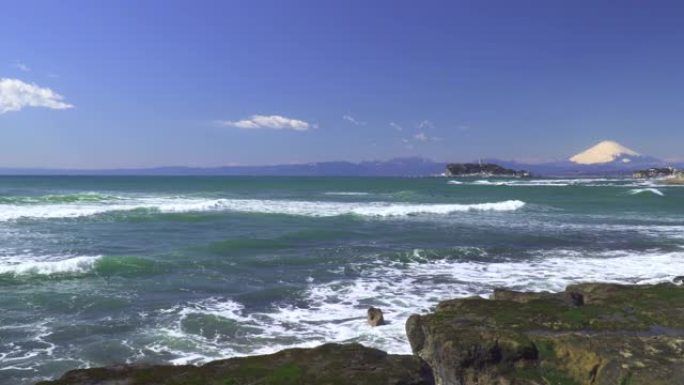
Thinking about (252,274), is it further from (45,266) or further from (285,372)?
(285,372)

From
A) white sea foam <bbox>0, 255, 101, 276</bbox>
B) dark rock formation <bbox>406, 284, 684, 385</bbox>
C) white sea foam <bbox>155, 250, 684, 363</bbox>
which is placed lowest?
white sea foam <bbox>155, 250, 684, 363</bbox>

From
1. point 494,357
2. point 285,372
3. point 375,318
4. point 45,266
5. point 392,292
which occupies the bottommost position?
point 392,292

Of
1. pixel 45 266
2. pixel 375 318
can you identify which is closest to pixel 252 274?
pixel 375 318

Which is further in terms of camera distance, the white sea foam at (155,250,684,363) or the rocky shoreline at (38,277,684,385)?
the white sea foam at (155,250,684,363)

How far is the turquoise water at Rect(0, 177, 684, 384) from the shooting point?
10.8m

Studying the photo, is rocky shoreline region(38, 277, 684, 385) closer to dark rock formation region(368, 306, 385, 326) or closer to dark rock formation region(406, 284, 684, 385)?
dark rock formation region(406, 284, 684, 385)

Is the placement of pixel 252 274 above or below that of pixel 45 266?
below

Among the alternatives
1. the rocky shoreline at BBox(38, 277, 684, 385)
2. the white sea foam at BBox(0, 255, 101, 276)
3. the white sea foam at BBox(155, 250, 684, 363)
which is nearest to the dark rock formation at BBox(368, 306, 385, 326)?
the white sea foam at BBox(155, 250, 684, 363)

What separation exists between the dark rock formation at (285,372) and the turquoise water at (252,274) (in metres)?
3.23

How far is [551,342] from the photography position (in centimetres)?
764

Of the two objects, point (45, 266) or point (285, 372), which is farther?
point (45, 266)

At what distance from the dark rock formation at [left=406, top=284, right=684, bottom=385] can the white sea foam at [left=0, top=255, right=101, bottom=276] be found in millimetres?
13156

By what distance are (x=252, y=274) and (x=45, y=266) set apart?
271 inches

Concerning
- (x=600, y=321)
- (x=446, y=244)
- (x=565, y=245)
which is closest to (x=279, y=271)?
(x=446, y=244)
